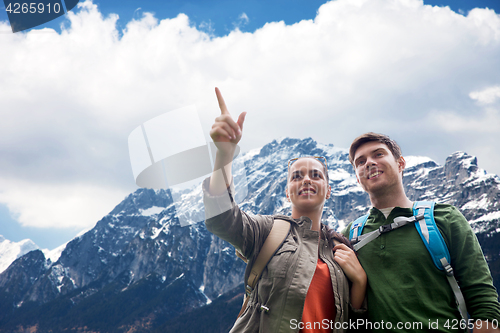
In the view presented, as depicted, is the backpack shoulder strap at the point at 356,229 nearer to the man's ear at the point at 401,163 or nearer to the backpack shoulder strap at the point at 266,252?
the man's ear at the point at 401,163

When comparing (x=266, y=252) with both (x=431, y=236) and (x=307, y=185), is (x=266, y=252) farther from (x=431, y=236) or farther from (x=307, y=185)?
(x=431, y=236)

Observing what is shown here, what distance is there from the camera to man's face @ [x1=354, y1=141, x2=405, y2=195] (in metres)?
5.07

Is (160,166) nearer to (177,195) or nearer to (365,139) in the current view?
(177,195)

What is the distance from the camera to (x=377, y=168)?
5082mm

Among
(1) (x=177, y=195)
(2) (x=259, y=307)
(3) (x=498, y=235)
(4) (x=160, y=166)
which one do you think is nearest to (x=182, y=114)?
(4) (x=160, y=166)

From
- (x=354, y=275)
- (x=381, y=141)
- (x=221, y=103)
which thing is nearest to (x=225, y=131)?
A: (x=221, y=103)

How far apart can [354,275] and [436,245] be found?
4.07 feet

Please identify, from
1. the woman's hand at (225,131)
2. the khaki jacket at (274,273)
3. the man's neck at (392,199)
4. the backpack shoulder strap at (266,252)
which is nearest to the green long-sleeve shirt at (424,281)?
the man's neck at (392,199)

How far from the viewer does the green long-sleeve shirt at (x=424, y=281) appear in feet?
13.0

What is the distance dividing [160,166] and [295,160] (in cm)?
214

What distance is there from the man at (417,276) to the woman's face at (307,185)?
1.03 meters

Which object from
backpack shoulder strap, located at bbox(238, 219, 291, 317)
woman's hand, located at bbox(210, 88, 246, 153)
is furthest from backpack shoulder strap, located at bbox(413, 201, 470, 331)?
woman's hand, located at bbox(210, 88, 246, 153)

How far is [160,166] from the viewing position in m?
4.25

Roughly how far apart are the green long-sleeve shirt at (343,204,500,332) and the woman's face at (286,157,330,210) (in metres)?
1.26
